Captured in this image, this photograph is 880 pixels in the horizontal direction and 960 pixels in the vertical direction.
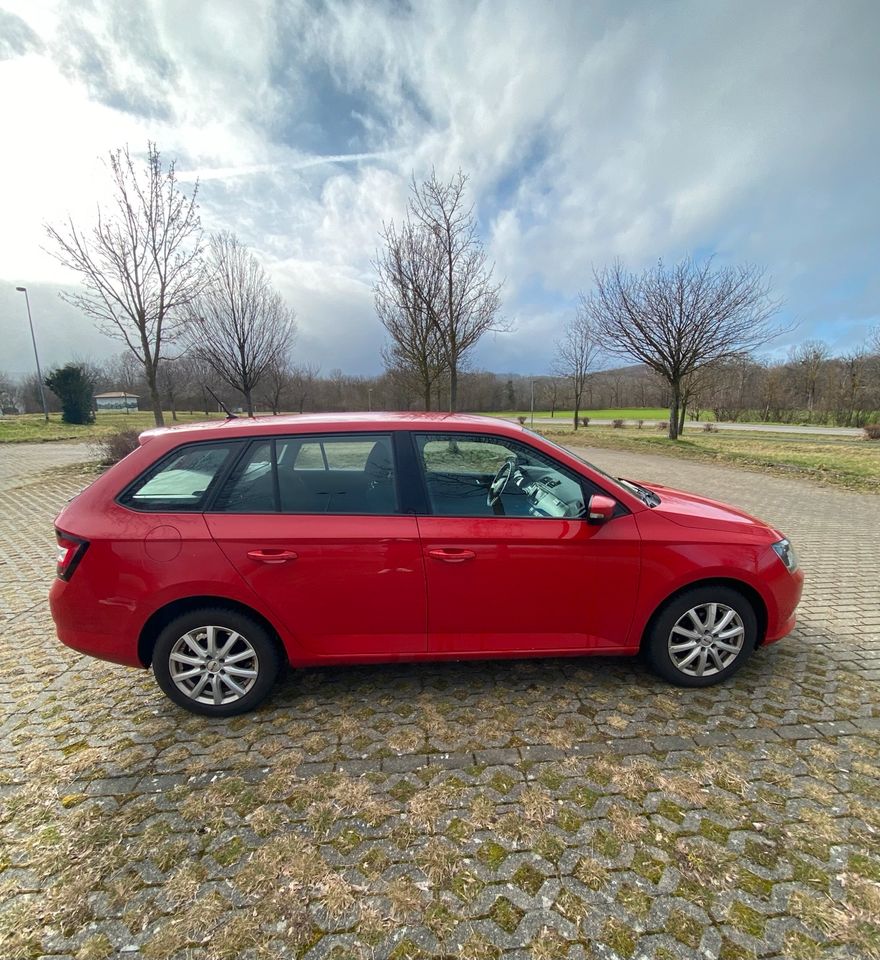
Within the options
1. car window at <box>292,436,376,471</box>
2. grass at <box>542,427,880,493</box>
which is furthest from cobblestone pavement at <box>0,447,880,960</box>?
grass at <box>542,427,880,493</box>

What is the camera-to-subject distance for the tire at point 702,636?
113 inches

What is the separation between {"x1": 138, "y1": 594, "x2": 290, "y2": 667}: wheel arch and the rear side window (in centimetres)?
53

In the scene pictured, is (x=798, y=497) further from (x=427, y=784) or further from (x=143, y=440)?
(x=143, y=440)

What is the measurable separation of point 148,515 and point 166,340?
1341 centimetres

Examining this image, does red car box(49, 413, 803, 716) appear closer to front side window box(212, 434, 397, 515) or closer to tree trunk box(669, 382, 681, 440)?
front side window box(212, 434, 397, 515)

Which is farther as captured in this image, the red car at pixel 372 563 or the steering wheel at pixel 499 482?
the steering wheel at pixel 499 482

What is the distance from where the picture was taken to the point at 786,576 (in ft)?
9.65

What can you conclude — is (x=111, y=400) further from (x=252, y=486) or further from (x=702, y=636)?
(x=702, y=636)

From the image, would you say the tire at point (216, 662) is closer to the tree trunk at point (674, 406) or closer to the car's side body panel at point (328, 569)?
the car's side body panel at point (328, 569)

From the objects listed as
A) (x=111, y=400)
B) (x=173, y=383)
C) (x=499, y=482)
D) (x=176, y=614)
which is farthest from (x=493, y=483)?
(x=111, y=400)

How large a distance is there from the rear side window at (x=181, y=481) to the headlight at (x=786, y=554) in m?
3.52

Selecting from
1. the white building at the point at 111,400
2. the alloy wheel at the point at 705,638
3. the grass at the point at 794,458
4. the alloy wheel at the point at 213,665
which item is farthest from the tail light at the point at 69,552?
the white building at the point at 111,400

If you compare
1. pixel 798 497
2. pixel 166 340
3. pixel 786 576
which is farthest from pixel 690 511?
pixel 166 340

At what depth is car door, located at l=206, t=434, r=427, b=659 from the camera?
8.45 feet
